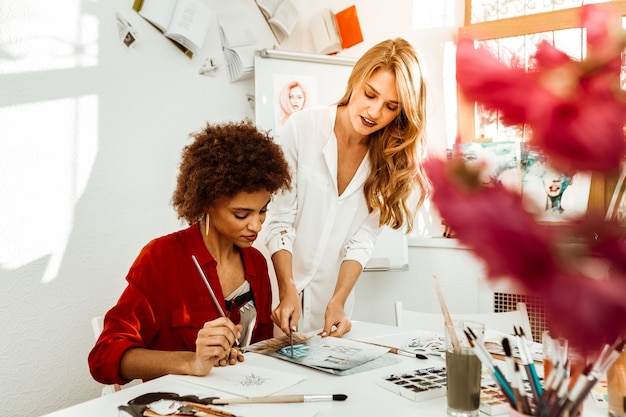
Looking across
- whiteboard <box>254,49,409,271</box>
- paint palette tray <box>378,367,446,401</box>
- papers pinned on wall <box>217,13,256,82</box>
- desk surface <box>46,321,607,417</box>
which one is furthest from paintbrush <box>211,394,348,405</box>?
papers pinned on wall <box>217,13,256,82</box>

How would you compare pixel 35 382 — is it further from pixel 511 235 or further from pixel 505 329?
pixel 511 235

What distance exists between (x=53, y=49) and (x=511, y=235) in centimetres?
206

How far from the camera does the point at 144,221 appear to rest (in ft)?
7.67

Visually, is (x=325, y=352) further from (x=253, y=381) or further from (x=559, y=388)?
(x=559, y=388)

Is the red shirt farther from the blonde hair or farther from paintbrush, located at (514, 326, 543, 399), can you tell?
paintbrush, located at (514, 326, 543, 399)

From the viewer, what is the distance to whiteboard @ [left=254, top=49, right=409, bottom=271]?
9.05 feet

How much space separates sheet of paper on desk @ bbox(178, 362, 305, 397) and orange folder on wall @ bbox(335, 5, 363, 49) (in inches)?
94.7

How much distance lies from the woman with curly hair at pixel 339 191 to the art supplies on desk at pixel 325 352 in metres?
0.37

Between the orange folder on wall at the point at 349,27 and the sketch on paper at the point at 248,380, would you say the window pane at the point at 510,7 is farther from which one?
→ the sketch on paper at the point at 248,380

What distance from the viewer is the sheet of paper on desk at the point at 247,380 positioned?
1.01 metres

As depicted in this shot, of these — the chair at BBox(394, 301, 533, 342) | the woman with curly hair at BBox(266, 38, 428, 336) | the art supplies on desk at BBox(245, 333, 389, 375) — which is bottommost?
the chair at BBox(394, 301, 533, 342)

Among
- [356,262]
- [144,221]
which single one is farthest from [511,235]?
[144,221]

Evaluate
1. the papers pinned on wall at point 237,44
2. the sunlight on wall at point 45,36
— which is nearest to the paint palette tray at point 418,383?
the sunlight on wall at point 45,36

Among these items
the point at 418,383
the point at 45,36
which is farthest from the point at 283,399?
the point at 45,36
